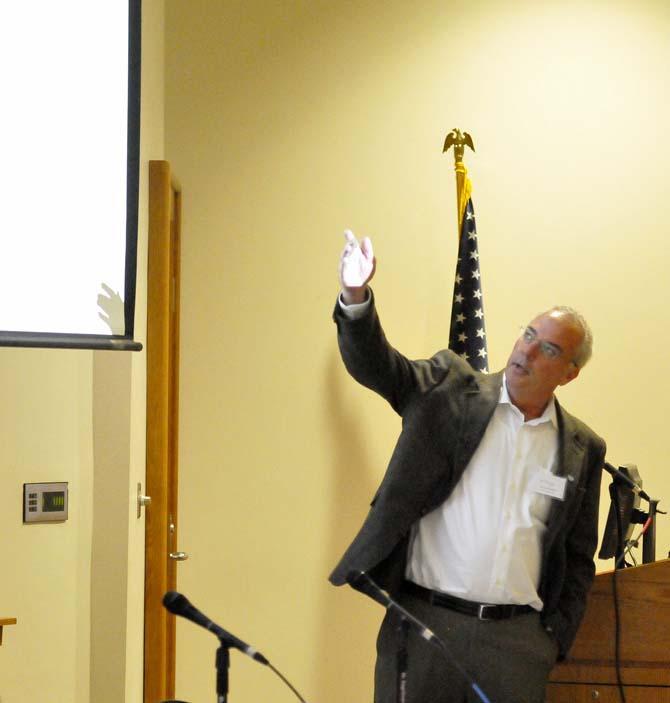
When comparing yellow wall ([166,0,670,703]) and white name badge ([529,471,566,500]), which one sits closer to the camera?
white name badge ([529,471,566,500])

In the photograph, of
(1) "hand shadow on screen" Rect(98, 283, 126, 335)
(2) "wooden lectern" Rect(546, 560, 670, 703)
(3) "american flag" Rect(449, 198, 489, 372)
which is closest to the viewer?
(1) "hand shadow on screen" Rect(98, 283, 126, 335)

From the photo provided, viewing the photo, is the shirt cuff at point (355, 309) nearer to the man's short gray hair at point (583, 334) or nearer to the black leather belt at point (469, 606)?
the man's short gray hair at point (583, 334)

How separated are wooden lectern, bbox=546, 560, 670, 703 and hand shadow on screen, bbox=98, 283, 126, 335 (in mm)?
1471

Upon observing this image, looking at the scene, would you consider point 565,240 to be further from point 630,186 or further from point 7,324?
point 7,324

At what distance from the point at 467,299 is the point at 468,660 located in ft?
4.25

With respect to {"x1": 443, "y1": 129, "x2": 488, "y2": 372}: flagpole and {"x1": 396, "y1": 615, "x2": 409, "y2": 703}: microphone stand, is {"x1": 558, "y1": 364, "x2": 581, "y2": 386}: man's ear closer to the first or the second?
{"x1": 443, "y1": 129, "x2": 488, "y2": 372}: flagpole

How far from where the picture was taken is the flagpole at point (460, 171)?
10.5 feet

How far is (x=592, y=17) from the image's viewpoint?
355cm

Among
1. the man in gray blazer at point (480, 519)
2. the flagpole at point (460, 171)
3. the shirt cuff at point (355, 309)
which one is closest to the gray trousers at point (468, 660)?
the man in gray blazer at point (480, 519)

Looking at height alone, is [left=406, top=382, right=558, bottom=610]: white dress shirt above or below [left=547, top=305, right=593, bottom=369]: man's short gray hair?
below

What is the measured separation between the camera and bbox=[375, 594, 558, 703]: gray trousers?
2227mm

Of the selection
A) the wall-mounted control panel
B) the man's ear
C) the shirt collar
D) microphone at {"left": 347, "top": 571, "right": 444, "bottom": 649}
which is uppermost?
the man's ear

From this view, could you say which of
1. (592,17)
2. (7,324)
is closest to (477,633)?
(7,324)

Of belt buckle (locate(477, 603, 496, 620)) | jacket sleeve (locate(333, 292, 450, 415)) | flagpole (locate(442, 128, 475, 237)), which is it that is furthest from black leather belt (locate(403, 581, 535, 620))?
flagpole (locate(442, 128, 475, 237))
